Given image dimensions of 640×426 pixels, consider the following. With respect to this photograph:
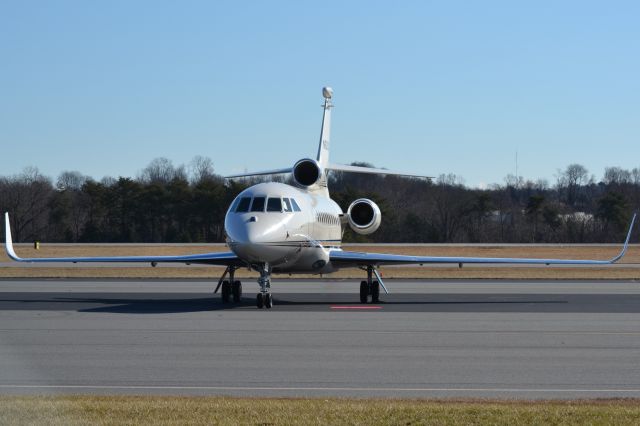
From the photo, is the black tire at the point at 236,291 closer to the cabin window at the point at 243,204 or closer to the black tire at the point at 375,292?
the cabin window at the point at 243,204

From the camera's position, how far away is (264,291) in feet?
78.2

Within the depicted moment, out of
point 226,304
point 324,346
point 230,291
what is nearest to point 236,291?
point 230,291

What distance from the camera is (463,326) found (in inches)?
741

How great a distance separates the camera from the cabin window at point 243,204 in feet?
79.3

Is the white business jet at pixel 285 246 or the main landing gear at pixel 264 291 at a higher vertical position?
the white business jet at pixel 285 246

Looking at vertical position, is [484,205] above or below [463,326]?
above

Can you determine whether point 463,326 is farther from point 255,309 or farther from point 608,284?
point 608,284

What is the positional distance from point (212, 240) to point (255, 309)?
58.6 m

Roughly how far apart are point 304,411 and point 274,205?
15.0 m

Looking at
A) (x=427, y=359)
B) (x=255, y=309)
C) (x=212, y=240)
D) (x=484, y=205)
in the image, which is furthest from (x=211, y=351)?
(x=484, y=205)

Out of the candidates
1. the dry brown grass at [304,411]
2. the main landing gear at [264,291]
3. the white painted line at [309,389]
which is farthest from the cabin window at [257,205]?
the dry brown grass at [304,411]

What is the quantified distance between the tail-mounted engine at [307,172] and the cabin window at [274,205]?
231 inches

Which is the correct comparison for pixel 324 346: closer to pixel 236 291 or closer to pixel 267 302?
pixel 267 302

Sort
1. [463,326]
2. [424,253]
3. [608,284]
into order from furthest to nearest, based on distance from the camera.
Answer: [424,253] < [608,284] < [463,326]
